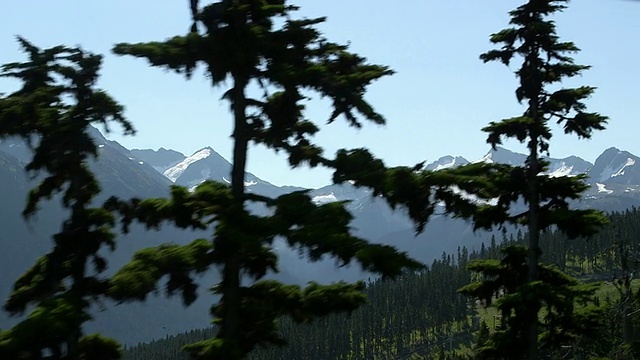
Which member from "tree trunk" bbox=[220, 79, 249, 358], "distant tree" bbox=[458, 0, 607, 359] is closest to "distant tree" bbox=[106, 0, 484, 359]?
"tree trunk" bbox=[220, 79, 249, 358]

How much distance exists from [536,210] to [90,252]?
40.9 ft

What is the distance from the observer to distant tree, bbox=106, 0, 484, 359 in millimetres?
11391

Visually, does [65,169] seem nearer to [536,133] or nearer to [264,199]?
[264,199]

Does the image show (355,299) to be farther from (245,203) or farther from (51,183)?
(51,183)

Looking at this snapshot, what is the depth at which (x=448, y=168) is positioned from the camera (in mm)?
12328

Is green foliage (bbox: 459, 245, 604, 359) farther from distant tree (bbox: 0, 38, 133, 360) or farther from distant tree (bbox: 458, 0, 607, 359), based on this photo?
distant tree (bbox: 0, 38, 133, 360)

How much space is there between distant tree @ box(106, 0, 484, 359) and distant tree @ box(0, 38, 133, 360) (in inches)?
73.5

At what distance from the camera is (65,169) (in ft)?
51.2

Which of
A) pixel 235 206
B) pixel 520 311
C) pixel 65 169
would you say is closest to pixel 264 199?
pixel 235 206

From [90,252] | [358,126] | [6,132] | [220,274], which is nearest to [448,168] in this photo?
[358,126]

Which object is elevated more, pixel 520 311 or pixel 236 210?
pixel 236 210

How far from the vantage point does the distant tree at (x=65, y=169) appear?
14797mm

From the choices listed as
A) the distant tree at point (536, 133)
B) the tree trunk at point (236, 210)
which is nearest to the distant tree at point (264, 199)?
the tree trunk at point (236, 210)

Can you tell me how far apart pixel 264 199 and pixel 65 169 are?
17.5ft
